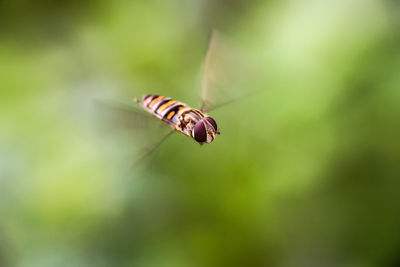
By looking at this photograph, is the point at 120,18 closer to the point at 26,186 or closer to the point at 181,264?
the point at 26,186

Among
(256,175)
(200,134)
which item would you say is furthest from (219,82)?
(256,175)

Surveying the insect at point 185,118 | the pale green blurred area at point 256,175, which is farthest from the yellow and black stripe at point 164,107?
the pale green blurred area at point 256,175

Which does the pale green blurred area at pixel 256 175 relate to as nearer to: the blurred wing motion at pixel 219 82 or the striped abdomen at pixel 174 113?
the blurred wing motion at pixel 219 82

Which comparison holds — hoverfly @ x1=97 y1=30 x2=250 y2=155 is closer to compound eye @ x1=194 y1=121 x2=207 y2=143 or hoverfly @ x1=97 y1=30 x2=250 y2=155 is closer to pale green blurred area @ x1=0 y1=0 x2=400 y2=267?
compound eye @ x1=194 y1=121 x2=207 y2=143

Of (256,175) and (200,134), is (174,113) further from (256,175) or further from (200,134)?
(256,175)

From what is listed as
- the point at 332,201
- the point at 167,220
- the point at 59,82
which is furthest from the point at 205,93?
the point at 59,82

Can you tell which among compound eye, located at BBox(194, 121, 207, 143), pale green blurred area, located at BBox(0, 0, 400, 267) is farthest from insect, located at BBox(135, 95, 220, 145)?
pale green blurred area, located at BBox(0, 0, 400, 267)
